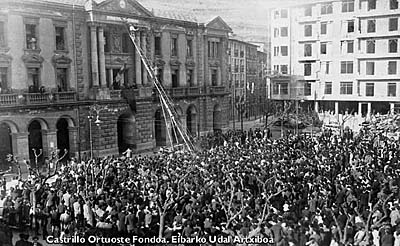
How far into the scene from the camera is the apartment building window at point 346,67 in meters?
46.1

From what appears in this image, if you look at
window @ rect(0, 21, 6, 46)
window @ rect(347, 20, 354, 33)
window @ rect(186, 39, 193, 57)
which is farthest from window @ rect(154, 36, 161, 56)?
window @ rect(347, 20, 354, 33)

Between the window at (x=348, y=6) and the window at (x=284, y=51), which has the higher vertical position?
the window at (x=348, y=6)

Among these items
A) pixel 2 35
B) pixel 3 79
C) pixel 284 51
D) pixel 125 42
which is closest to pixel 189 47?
pixel 125 42

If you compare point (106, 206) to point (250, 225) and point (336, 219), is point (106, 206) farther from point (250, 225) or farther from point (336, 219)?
point (336, 219)

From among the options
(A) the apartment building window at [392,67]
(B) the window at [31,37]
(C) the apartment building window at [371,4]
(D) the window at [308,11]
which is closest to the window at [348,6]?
(C) the apartment building window at [371,4]

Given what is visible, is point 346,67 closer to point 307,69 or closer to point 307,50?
point 307,69

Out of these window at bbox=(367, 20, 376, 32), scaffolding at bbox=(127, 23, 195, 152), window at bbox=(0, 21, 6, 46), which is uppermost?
window at bbox=(367, 20, 376, 32)

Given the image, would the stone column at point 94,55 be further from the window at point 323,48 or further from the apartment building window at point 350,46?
the apartment building window at point 350,46

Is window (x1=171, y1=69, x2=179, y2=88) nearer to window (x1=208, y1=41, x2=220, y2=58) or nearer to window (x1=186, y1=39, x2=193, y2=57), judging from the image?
window (x1=186, y1=39, x2=193, y2=57)

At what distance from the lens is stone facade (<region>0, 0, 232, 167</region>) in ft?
91.1

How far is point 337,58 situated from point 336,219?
120 ft

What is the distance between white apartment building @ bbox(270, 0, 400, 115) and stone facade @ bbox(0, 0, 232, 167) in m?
11.6

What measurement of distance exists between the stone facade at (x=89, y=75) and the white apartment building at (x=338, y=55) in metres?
11.6

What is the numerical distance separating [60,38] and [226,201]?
799 inches
